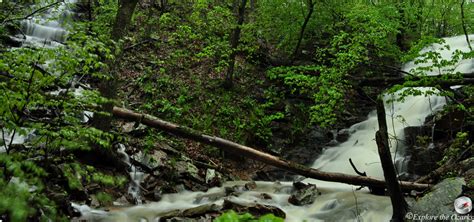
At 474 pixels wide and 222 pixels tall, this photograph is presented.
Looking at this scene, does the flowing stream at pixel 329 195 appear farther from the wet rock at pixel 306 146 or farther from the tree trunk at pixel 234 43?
the tree trunk at pixel 234 43

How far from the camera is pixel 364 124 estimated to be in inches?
525

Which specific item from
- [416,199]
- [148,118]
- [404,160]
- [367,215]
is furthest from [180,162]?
[404,160]

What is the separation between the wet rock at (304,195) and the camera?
295 inches

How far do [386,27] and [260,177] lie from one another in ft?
19.7

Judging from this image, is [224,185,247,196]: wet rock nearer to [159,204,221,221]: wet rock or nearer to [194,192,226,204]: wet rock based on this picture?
[194,192,226,204]: wet rock

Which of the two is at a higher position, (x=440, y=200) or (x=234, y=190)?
(x=440, y=200)

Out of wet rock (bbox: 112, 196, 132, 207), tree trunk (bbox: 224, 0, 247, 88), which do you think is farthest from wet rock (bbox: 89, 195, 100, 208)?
tree trunk (bbox: 224, 0, 247, 88)

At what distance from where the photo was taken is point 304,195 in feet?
25.1

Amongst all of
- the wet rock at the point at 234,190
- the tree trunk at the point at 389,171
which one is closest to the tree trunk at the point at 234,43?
the wet rock at the point at 234,190

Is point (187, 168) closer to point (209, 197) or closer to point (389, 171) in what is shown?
point (209, 197)

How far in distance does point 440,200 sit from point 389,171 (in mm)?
1069

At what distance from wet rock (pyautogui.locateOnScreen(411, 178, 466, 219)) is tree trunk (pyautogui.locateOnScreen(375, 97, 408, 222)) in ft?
0.82

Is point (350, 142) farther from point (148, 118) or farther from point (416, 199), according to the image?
point (148, 118)

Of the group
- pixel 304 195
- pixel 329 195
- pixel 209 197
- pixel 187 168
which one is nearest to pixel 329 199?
pixel 329 195
